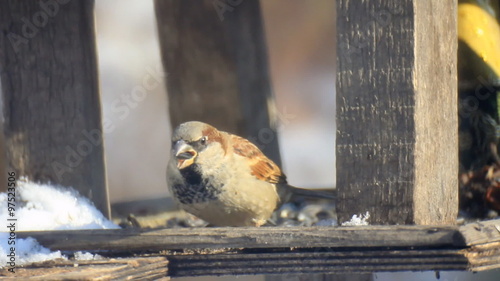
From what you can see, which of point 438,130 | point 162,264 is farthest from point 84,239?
point 438,130

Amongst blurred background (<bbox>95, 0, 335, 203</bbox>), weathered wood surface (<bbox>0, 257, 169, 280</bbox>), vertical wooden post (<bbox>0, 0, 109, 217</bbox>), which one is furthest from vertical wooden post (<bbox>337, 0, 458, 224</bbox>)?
blurred background (<bbox>95, 0, 335, 203</bbox>)

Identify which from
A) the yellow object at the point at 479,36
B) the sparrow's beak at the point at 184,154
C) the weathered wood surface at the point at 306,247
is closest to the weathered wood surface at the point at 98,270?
the weathered wood surface at the point at 306,247

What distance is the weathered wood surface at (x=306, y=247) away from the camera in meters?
2.25

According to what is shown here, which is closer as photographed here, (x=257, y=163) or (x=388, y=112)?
(x=388, y=112)

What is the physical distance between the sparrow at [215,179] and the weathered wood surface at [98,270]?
0.63 meters

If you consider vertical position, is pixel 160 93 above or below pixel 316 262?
above

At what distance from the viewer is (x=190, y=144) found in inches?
121

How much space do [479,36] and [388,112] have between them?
109 centimetres

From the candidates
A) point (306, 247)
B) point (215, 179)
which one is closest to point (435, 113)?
point (306, 247)

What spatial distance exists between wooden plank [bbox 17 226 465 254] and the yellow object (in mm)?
1351

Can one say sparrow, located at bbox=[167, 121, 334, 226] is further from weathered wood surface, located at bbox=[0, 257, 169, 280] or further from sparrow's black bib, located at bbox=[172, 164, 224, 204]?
weathered wood surface, located at bbox=[0, 257, 169, 280]

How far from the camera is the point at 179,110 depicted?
385cm

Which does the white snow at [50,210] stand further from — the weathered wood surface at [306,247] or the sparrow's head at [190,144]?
the weathered wood surface at [306,247]

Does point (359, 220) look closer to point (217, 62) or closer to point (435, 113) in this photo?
point (435, 113)
